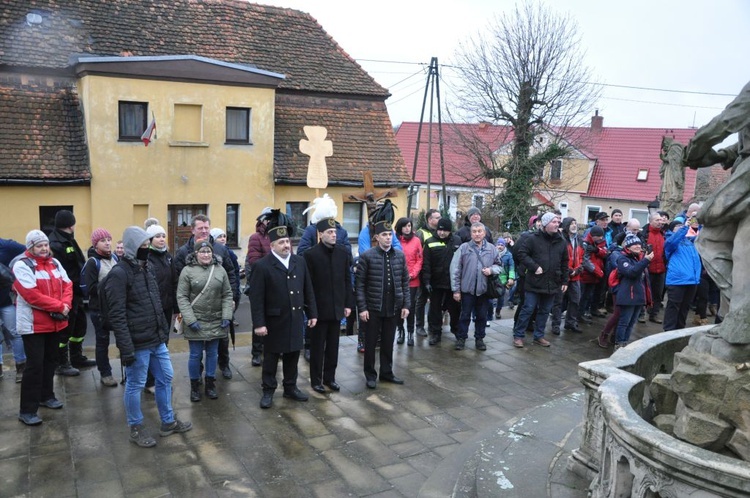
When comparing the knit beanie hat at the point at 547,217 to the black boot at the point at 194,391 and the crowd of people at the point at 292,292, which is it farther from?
the black boot at the point at 194,391

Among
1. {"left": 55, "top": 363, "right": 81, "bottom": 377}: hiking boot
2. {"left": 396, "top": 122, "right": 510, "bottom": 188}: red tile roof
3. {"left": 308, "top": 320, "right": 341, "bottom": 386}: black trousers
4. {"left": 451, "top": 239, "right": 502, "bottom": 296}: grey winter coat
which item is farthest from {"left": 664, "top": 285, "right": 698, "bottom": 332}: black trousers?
{"left": 396, "top": 122, "right": 510, "bottom": 188}: red tile roof

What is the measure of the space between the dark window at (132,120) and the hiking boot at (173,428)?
520 inches

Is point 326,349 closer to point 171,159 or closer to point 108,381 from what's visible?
point 108,381

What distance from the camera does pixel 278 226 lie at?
731 centimetres

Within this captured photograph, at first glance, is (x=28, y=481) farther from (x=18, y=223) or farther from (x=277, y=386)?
(x=18, y=223)

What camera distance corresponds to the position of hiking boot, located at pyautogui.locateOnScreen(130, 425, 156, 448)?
5.95 metres

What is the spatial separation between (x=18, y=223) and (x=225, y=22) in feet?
30.6

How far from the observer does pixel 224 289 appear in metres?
7.11

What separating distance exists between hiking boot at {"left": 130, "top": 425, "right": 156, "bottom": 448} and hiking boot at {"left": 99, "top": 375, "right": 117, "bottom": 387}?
67.3 inches

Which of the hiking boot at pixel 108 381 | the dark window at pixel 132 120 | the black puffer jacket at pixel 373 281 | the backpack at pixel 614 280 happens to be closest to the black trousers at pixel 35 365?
the hiking boot at pixel 108 381

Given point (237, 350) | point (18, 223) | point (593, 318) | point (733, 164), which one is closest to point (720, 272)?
point (733, 164)

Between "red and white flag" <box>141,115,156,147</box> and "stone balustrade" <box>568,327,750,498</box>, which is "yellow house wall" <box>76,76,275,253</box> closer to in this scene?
"red and white flag" <box>141,115,156,147</box>

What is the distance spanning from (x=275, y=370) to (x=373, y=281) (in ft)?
5.32

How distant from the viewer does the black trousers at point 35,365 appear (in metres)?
6.40
